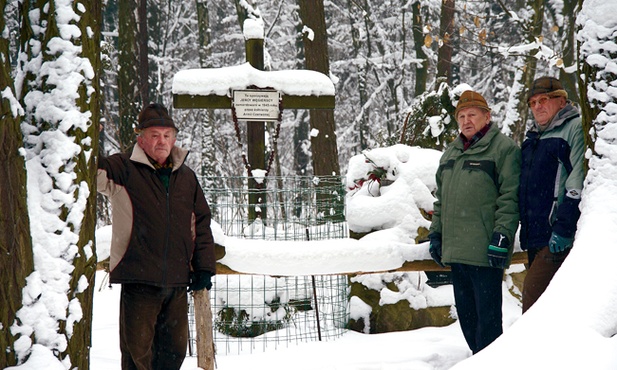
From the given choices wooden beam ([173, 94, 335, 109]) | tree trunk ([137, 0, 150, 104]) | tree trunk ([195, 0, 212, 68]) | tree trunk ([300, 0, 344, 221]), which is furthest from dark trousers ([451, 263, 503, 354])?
tree trunk ([195, 0, 212, 68])

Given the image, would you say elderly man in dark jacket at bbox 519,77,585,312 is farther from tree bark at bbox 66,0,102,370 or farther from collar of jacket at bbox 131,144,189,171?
tree bark at bbox 66,0,102,370

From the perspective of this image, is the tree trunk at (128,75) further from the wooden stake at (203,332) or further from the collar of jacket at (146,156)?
the collar of jacket at (146,156)

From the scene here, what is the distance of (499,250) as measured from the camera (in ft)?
10.7

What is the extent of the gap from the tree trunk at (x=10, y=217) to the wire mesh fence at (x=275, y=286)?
269 centimetres

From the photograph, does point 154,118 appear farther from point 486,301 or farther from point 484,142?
point 486,301

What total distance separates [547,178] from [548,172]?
0.03 meters

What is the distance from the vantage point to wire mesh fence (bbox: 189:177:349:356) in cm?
504

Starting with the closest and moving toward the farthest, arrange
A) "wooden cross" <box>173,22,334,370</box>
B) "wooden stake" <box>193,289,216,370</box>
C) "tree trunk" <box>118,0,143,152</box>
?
"wooden stake" <box>193,289,216,370</box> < "wooden cross" <box>173,22,334,370</box> < "tree trunk" <box>118,0,143,152</box>

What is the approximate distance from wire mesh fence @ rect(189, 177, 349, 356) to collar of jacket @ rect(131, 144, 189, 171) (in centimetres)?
152

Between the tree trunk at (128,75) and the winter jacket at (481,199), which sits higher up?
the tree trunk at (128,75)

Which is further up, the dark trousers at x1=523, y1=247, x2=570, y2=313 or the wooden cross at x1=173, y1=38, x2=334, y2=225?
the wooden cross at x1=173, y1=38, x2=334, y2=225

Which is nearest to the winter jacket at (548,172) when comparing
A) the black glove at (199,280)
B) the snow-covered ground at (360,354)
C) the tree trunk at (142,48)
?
the snow-covered ground at (360,354)

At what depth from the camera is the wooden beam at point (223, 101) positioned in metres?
5.33

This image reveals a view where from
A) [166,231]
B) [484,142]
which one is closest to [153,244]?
[166,231]
